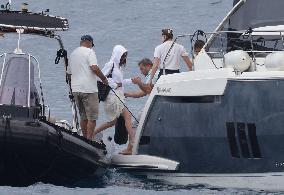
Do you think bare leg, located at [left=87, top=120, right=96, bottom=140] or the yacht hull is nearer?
the yacht hull

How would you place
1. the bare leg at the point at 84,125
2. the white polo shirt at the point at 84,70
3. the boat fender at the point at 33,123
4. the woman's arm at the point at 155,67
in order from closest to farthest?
the boat fender at the point at 33,123, the white polo shirt at the point at 84,70, the bare leg at the point at 84,125, the woman's arm at the point at 155,67

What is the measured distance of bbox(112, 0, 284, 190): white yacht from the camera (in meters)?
18.7

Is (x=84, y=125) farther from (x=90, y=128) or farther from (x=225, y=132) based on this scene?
(x=225, y=132)

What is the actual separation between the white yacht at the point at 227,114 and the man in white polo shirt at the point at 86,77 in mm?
839

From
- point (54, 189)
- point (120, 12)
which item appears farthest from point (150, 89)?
point (120, 12)

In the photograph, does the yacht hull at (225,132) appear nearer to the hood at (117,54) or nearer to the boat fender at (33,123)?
the hood at (117,54)

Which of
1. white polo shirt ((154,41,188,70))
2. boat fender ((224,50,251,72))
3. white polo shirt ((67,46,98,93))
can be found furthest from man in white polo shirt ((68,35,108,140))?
boat fender ((224,50,251,72))

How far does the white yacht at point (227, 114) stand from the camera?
18.7 meters

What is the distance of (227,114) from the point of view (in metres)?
19.0

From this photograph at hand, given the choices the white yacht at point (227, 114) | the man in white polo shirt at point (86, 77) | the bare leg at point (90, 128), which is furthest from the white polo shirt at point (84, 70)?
the white yacht at point (227, 114)

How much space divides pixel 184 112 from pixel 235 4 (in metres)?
2.65

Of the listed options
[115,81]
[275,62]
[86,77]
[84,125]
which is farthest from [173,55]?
[275,62]

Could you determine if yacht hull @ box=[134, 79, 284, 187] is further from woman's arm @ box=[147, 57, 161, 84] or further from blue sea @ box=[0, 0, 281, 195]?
blue sea @ box=[0, 0, 281, 195]

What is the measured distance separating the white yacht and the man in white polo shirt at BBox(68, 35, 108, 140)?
84cm
